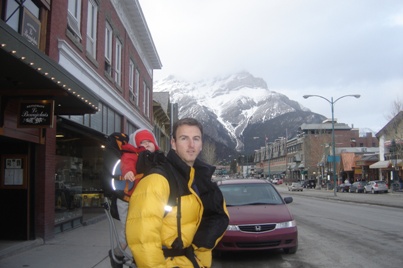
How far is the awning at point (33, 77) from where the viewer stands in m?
5.08

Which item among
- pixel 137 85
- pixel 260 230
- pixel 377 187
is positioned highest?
pixel 137 85

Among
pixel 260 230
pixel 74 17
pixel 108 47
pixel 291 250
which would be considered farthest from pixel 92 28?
pixel 291 250

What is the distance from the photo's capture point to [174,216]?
265cm

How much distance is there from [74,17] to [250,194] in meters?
7.33

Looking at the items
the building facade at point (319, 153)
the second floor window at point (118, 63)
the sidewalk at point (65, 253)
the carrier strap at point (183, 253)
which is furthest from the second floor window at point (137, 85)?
the building facade at point (319, 153)

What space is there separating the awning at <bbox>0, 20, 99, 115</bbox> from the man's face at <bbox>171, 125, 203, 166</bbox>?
2971mm

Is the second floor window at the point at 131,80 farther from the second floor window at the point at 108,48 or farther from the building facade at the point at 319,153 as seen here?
the building facade at the point at 319,153

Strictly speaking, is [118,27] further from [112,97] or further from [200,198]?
[200,198]

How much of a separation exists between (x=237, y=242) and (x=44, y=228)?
456 cm

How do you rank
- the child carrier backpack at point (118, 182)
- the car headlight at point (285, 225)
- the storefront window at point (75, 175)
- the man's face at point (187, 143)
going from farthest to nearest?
the storefront window at point (75, 175) → the car headlight at point (285, 225) → the child carrier backpack at point (118, 182) → the man's face at point (187, 143)

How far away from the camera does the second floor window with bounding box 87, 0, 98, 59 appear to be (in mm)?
13570

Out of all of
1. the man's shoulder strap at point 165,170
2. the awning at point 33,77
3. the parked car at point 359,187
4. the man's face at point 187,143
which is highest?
the awning at point 33,77

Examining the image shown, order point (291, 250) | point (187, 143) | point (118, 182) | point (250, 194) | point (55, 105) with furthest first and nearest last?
point (250, 194) < point (55, 105) < point (291, 250) < point (118, 182) < point (187, 143)

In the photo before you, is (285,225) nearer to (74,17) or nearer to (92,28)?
(74,17)
